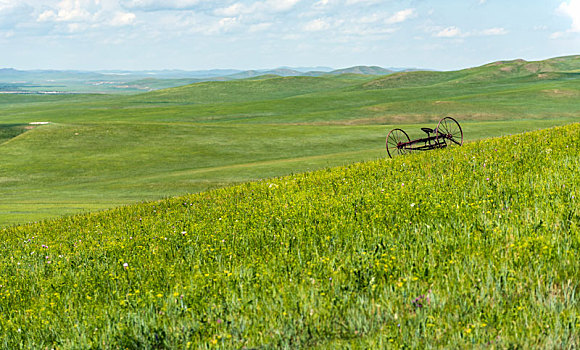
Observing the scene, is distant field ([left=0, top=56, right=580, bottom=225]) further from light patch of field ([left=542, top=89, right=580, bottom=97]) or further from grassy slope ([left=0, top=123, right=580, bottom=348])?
grassy slope ([left=0, top=123, right=580, bottom=348])

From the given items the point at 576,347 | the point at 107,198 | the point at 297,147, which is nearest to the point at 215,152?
the point at 297,147

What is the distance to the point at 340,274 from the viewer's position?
653 cm

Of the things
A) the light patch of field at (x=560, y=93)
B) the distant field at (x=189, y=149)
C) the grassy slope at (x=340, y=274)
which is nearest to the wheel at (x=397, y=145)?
the distant field at (x=189, y=149)

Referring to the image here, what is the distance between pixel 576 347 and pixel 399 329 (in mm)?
1562

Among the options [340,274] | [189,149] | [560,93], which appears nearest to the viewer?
[340,274]

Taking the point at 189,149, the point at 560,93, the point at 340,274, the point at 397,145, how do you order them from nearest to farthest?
the point at 340,274
the point at 397,145
the point at 189,149
the point at 560,93

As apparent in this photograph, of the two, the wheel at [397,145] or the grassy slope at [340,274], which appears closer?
the grassy slope at [340,274]

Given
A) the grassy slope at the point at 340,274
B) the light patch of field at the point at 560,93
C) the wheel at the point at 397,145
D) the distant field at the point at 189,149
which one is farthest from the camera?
the light patch of field at the point at 560,93

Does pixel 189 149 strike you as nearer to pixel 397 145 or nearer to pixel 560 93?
pixel 397 145

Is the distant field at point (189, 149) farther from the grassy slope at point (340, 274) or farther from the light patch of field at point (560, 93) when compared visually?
the grassy slope at point (340, 274)

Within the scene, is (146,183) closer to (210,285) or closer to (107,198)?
(107,198)

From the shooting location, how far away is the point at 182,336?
5.53 m

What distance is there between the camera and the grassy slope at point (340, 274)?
5.28 meters

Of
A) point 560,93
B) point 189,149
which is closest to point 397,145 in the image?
point 189,149
